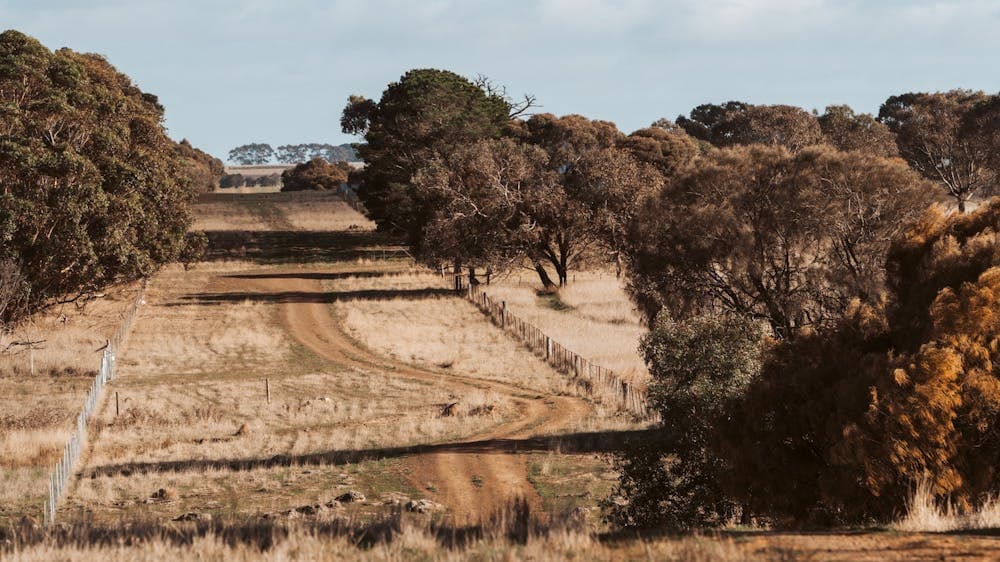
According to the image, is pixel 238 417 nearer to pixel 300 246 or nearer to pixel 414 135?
pixel 414 135

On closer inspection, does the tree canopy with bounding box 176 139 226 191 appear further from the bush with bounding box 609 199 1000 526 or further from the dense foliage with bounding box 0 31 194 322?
the bush with bounding box 609 199 1000 526

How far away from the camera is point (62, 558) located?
45.9ft

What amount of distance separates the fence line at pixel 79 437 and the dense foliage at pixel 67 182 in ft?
11.7

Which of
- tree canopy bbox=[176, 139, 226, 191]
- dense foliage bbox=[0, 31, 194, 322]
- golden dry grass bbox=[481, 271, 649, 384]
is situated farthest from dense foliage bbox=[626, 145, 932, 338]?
tree canopy bbox=[176, 139, 226, 191]

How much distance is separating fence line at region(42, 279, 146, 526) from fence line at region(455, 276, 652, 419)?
16745 mm

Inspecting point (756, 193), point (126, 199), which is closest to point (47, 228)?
point (126, 199)

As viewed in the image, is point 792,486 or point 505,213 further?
point 505,213

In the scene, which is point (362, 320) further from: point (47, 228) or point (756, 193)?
point (756, 193)

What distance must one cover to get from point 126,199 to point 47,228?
12.8 ft

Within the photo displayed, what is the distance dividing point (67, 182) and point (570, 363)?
21.9m

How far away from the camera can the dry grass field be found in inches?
543

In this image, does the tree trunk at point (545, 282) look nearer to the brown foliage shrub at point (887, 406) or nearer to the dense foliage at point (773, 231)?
the dense foliage at point (773, 231)

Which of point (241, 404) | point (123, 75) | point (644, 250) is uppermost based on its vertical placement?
point (123, 75)

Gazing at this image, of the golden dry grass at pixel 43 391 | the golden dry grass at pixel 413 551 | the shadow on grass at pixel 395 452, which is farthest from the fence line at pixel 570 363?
the golden dry grass at pixel 413 551
